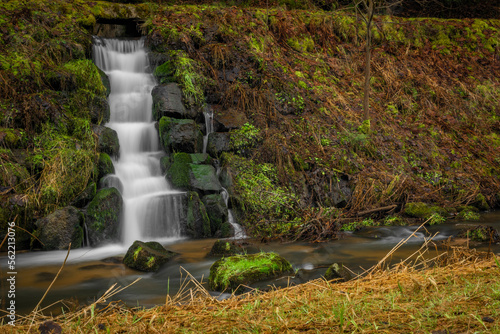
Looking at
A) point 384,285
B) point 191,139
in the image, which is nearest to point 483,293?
point 384,285

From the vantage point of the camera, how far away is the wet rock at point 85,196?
7.30 meters

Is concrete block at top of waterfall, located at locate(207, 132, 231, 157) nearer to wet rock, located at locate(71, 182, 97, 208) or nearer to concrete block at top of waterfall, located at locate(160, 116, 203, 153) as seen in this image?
concrete block at top of waterfall, located at locate(160, 116, 203, 153)

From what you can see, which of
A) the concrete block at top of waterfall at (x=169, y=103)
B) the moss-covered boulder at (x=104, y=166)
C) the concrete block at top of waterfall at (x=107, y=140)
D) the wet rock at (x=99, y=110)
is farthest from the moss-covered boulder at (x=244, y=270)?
the wet rock at (x=99, y=110)

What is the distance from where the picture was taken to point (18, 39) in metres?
9.54

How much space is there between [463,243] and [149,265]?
4912 millimetres

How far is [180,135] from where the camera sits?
8.94m

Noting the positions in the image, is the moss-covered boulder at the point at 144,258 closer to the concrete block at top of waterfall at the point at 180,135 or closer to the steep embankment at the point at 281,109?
the steep embankment at the point at 281,109

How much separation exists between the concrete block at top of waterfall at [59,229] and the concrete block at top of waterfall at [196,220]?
6.51ft

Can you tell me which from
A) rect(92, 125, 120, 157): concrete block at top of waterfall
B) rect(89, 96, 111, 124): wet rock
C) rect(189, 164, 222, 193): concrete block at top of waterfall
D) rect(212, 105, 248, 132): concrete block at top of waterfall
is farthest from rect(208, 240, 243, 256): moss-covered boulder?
rect(89, 96, 111, 124): wet rock

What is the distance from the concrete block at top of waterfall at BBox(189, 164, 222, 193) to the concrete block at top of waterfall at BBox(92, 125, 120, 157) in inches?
68.8

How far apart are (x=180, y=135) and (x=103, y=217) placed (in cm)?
264

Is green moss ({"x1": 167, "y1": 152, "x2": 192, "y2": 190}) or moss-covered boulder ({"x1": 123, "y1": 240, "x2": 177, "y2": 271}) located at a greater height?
green moss ({"x1": 167, "y1": 152, "x2": 192, "y2": 190})

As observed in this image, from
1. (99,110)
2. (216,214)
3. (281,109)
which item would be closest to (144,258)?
(216,214)

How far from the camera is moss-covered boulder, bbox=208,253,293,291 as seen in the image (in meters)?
4.50
